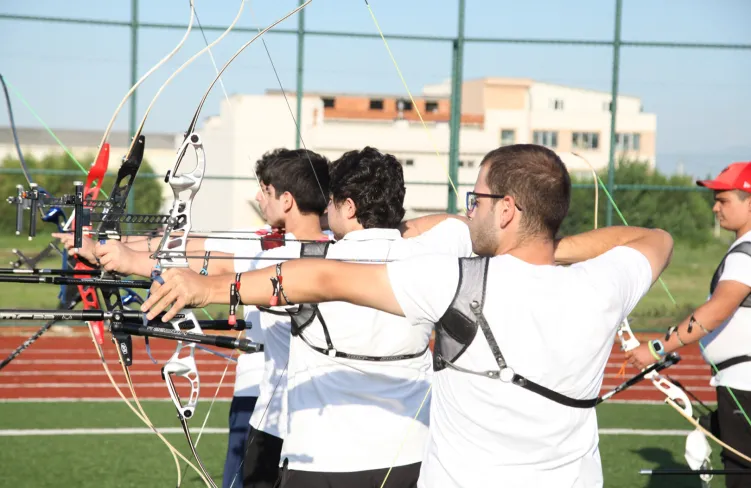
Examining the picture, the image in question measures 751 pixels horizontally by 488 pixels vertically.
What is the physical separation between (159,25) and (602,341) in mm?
10072

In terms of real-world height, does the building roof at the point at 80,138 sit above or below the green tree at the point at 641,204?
above

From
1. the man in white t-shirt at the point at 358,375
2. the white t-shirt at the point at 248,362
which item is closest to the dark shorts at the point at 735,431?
the man in white t-shirt at the point at 358,375

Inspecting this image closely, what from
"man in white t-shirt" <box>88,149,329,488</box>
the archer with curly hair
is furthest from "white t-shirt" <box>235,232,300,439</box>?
the archer with curly hair

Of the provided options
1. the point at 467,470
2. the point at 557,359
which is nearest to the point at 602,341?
the point at 557,359

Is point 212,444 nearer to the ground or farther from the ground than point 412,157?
nearer to the ground

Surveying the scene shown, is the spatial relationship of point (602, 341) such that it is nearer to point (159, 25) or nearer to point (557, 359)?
point (557, 359)

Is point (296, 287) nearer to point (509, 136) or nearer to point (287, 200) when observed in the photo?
point (287, 200)

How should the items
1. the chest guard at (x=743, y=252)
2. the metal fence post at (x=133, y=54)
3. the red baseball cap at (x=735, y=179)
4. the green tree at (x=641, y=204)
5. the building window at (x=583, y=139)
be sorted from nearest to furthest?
1. the chest guard at (x=743, y=252)
2. the red baseball cap at (x=735, y=179)
3. the metal fence post at (x=133, y=54)
4. the green tree at (x=641, y=204)
5. the building window at (x=583, y=139)

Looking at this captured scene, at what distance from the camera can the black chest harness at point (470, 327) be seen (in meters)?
2.35

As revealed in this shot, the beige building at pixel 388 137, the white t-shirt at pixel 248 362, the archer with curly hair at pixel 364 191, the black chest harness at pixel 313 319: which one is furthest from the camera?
the beige building at pixel 388 137

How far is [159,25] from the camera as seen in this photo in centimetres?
1166

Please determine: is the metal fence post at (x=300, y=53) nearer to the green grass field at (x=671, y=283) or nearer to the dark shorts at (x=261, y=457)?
the green grass field at (x=671, y=283)

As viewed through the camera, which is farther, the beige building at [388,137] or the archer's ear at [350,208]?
the beige building at [388,137]

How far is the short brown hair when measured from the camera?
2473 mm
